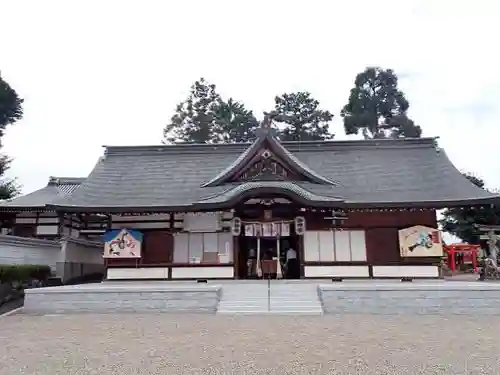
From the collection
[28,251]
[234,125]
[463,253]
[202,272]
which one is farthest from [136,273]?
[234,125]

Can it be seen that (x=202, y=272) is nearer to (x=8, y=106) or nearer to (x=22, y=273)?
(x=22, y=273)

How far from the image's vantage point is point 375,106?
40125 mm

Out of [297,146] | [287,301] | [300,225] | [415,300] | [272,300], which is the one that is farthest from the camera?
[297,146]

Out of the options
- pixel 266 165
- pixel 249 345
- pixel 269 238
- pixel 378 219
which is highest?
pixel 266 165

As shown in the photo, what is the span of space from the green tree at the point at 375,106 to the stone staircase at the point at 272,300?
99.4ft

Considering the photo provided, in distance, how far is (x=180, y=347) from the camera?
6387 millimetres

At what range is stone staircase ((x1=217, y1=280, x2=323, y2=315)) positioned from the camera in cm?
980

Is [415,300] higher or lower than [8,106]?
lower

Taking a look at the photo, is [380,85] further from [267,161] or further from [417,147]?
[267,161]

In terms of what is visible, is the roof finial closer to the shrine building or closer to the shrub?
A: the shrine building

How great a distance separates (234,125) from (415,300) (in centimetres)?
3310

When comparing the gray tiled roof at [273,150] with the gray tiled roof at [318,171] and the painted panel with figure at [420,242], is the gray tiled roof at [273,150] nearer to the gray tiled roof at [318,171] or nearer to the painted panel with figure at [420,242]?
the gray tiled roof at [318,171]

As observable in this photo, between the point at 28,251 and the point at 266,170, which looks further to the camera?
the point at 266,170

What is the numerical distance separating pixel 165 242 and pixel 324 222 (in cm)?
560
